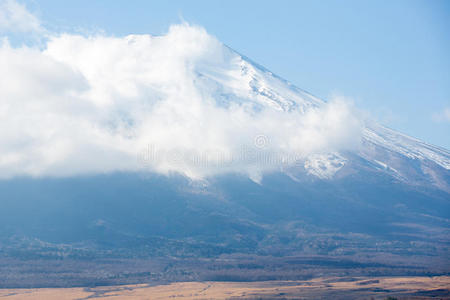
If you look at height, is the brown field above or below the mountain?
below

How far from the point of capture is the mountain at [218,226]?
11638cm

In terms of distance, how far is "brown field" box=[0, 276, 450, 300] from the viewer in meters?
89.0

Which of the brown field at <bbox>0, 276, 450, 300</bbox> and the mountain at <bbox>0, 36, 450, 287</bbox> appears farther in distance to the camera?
the mountain at <bbox>0, 36, 450, 287</bbox>

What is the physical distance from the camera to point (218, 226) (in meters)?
155

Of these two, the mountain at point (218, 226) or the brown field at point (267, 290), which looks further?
the mountain at point (218, 226)

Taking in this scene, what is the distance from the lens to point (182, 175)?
606 feet

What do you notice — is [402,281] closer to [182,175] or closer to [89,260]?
[89,260]

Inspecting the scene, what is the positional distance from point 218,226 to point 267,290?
6046 cm

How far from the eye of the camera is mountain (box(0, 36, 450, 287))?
Answer: 116 metres

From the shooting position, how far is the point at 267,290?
311 feet

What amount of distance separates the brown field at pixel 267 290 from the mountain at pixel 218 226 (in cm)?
627

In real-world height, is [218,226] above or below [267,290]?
above

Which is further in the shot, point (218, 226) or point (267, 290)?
point (218, 226)

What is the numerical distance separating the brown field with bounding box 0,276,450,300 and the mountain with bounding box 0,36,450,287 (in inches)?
247
